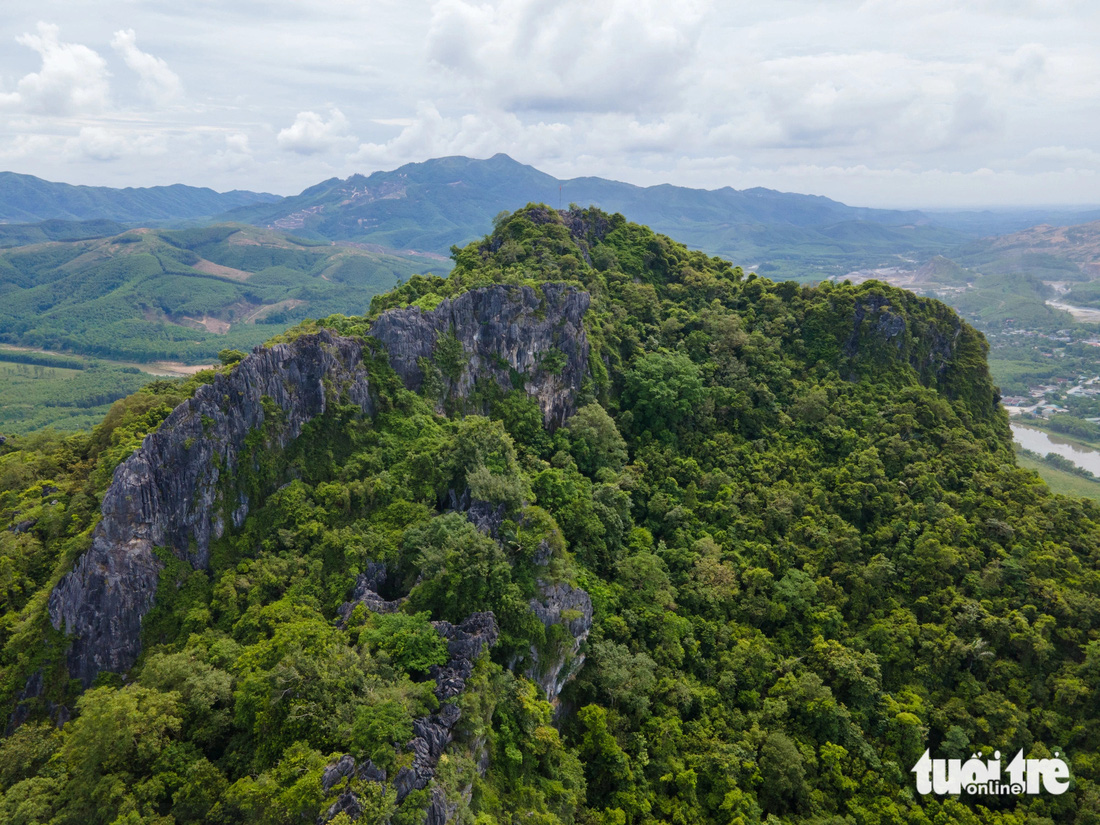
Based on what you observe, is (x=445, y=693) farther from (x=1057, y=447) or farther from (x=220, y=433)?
(x=1057, y=447)

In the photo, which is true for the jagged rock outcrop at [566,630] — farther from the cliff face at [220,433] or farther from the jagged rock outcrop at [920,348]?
the jagged rock outcrop at [920,348]

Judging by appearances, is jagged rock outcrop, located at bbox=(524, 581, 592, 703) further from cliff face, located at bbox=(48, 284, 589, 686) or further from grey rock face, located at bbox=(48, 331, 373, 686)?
grey rock face, located at bbox=(48, 331, 373, 686)

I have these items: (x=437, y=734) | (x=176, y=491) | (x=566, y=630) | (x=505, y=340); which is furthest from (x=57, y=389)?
(x=437, y=734)

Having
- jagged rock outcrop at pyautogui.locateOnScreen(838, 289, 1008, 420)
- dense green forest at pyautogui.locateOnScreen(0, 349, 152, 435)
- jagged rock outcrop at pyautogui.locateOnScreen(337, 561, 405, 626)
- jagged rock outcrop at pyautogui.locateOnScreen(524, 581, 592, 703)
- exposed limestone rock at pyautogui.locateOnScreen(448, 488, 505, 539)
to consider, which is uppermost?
jagged rock outcrop at pyautogui.locateOnScreen(838, 289, 1008, 420)

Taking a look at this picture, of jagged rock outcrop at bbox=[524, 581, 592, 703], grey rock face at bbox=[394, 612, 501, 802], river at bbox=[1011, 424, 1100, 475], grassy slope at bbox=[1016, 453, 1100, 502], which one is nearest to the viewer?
grey rock face at bbox=[394, 612, 501, 802]

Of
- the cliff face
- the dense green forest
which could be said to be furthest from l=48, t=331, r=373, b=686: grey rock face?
the dense green forest

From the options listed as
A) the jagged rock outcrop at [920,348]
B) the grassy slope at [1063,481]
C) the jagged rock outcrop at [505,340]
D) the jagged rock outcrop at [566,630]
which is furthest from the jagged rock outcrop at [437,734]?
the grassy slope at [1063,481]

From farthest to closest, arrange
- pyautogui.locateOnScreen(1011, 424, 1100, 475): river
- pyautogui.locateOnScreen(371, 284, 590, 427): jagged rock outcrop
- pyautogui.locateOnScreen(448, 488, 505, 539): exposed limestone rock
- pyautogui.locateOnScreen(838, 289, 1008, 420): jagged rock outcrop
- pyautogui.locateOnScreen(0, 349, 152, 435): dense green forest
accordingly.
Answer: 1. pyautogui.locateOnScreen(0, 349, 152, 435): dense green forest
2. pyautogui.locateOnScreen(1011, 424, 1100, 475): river
3. pyautogui.locateOnScreen(838, 289, 1008, 420): jagged rock outcrop
4. pyautogui.locateOnScreen(371, 284, 590, 427): jagged rock outcrop
5. pyautogui.locateOnScreen(448, 488, 505, 539): exposed limestone rock
